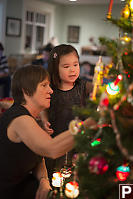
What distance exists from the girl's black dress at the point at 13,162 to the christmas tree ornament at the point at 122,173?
440 mm

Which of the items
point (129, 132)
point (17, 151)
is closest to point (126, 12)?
point (129, 132)

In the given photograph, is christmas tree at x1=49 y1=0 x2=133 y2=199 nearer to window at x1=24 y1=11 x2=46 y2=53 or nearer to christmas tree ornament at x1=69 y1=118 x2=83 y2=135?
christmas tree ornament at x1=69 y1=118 x2=83 y2=135

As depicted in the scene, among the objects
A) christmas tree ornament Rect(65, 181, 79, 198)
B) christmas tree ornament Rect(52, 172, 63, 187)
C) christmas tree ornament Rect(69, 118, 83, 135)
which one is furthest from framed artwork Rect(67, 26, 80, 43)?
christmas tree ornament Rect(69, 118, 83, 135)

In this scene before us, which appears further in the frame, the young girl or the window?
the window

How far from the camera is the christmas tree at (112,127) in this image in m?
0.87

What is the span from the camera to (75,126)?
986mm

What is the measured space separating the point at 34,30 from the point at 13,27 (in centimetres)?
113

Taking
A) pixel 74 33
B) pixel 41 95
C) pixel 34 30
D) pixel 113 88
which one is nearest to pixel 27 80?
pixel 41 95

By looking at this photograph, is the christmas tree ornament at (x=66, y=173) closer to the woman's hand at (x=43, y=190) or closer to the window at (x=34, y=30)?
the woman's hand at (x=43, y=190)

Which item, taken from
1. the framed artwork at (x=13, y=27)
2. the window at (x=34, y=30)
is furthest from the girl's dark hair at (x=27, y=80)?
the window at (x=34, y=30)

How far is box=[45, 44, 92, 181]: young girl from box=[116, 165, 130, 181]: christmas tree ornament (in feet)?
2.86

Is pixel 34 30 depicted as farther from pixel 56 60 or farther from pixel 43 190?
pixel 43 190

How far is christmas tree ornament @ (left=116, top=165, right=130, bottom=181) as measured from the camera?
105 cm

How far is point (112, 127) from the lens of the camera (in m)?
0.97
